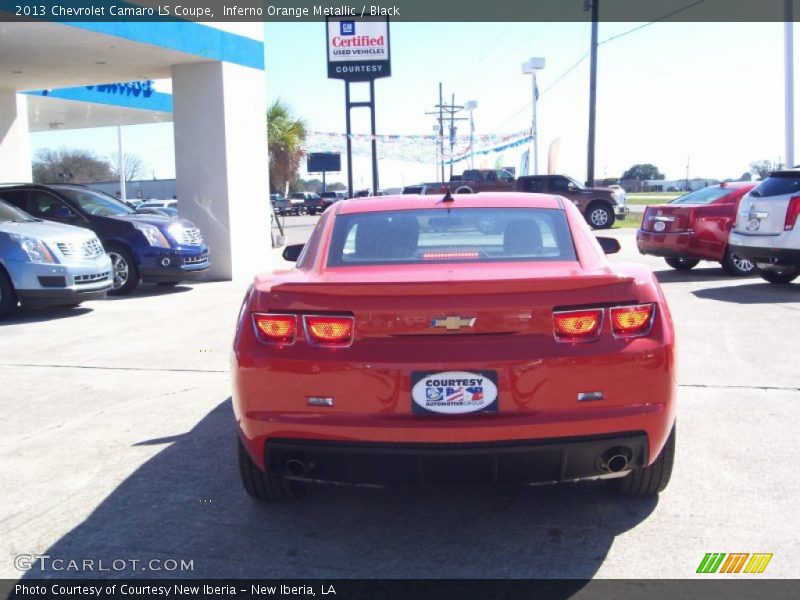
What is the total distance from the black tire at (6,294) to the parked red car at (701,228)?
31.3ft

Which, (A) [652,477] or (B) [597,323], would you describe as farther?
(A) [652,477]

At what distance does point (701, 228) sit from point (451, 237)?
9984 mm

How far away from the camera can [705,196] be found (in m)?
13.8

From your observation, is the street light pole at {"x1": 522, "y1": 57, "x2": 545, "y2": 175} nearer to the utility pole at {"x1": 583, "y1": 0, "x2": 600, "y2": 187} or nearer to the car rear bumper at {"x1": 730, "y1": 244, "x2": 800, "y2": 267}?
the utility pole at {"x1": 583, "y1": 0, "x2": 600, "y2": 187}

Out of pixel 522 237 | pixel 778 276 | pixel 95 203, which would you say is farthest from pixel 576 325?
pixel 95 203

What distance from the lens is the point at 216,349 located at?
833 centimetres

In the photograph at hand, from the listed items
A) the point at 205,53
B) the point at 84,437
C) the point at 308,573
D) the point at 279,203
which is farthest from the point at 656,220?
the point at 279,203

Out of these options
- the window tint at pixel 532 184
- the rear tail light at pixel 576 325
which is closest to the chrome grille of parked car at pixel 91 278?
the rear tail light at pixel 576 325

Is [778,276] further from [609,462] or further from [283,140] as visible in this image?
[283,140]

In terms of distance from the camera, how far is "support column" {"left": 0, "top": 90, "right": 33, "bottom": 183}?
58.4ft

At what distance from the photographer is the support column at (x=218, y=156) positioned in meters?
15.2

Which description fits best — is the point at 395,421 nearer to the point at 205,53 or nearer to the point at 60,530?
the point at 60,530

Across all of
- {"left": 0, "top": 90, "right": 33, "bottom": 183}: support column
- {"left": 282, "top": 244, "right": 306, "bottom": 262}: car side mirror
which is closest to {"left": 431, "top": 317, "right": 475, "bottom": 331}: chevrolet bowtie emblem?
{"left": 282, "top": 244, "right": 306, "bottom": 262}: car side mirror

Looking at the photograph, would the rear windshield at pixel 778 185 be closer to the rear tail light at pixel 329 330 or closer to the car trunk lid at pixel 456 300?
the car trunk lid at pixel 456 300
